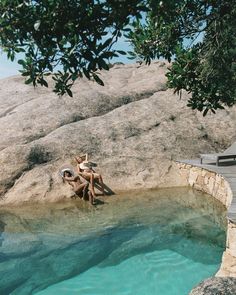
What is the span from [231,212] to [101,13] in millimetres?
7836

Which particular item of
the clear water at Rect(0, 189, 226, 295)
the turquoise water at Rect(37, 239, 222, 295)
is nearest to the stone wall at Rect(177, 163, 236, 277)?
the clear water at Rect(0, 189, 226, 295)

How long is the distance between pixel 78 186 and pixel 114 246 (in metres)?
5.90

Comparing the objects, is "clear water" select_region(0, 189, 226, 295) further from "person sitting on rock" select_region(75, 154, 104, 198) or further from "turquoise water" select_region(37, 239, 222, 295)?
"person sitting on rock" select_region(75, 154, 104, 198)

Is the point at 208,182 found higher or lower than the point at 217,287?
lower

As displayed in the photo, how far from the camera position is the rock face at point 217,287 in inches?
298

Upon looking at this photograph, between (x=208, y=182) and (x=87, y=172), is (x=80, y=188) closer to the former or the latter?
(x=87, y=172)

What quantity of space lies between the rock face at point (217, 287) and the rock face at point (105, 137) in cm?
1264

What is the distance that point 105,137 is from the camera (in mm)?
23328

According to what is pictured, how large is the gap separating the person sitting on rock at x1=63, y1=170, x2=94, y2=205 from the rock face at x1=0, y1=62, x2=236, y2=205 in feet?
1.62

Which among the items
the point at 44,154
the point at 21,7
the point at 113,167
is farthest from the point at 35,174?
the point at 21,7

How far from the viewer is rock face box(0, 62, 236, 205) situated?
20953 mm

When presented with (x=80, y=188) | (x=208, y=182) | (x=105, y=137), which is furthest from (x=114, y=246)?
(x=105, y=137)

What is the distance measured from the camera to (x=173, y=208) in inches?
707

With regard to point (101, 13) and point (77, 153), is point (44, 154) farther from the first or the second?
point (101, 13)
